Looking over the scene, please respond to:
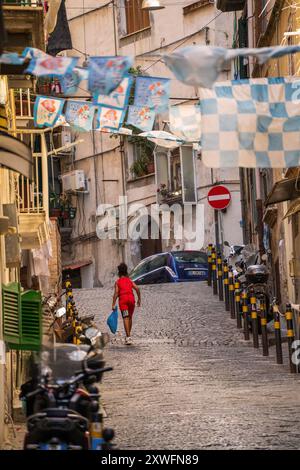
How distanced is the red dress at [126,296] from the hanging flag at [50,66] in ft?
42.5

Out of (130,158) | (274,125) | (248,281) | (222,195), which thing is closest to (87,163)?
(130,158)

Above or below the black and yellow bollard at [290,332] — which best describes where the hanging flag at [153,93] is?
above

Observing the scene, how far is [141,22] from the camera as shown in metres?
49.0

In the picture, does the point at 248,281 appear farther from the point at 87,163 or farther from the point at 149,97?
the point at 87,163

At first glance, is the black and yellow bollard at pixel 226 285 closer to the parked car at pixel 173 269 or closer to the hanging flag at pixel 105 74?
the parked car at pixel 173 269

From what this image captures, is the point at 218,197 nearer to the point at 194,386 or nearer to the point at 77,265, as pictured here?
the point at 194,386

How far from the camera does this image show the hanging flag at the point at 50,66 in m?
12.2

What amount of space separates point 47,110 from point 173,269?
69.0 ft

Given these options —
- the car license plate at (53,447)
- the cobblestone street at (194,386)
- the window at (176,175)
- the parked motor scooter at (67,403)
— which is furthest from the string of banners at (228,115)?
the window at (176,175)

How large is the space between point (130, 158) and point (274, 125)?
1358 inches

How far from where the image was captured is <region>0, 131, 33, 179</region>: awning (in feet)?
43.2

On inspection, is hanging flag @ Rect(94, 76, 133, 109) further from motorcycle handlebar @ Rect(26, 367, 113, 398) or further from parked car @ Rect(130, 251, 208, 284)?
parked car @ Rect(130, 251, 208, 284)

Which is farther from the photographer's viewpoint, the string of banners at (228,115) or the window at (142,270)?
the window at (142,270)

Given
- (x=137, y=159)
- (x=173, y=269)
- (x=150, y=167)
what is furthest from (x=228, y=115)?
(x=137, y=159)
